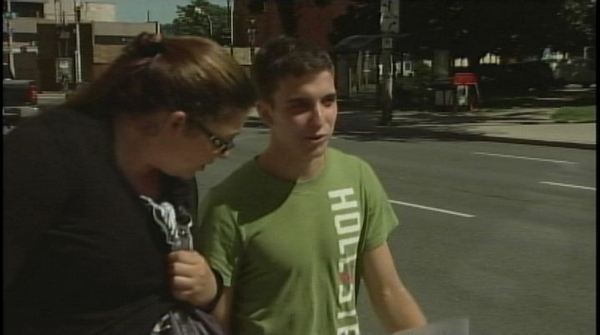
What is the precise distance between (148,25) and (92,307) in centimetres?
51

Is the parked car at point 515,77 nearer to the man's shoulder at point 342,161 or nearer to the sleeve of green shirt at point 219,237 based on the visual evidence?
the man's shoulder at point 342,161

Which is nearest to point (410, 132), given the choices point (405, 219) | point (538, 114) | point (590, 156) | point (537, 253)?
point (590, 156)

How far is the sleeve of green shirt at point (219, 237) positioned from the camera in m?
Result: 1.62

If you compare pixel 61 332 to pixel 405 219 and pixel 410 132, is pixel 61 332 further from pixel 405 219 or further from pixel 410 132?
pixel 410 132

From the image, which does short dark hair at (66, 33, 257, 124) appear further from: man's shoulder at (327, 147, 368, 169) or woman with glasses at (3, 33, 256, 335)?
man's shoulder at (327, 147, 368, 169)

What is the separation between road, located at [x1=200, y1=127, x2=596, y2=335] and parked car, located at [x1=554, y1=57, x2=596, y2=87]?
29961 millimetres

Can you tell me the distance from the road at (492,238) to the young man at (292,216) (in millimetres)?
104

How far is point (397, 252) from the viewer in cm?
662

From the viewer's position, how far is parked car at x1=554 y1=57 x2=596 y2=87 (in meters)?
42.2

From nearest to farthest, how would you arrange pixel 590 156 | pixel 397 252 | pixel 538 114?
pixel 397 252 → pixel 590 156 → pixel 538 114

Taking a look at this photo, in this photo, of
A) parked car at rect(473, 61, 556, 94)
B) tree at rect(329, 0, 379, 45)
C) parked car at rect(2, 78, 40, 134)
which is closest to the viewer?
parked car at rect(2, 78, 40, 134)

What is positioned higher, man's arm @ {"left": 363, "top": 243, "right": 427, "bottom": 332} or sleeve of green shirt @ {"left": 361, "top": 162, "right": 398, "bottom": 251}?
sleeve of green shirt @ {"left": 361, "top": 162, "right": 398, "bottom": 251}

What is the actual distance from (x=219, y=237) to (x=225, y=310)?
0.13 metres

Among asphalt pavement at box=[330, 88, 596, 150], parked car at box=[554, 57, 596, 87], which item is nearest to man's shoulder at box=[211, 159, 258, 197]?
asphalt pavement at box=[330, 88, 596, 150]
